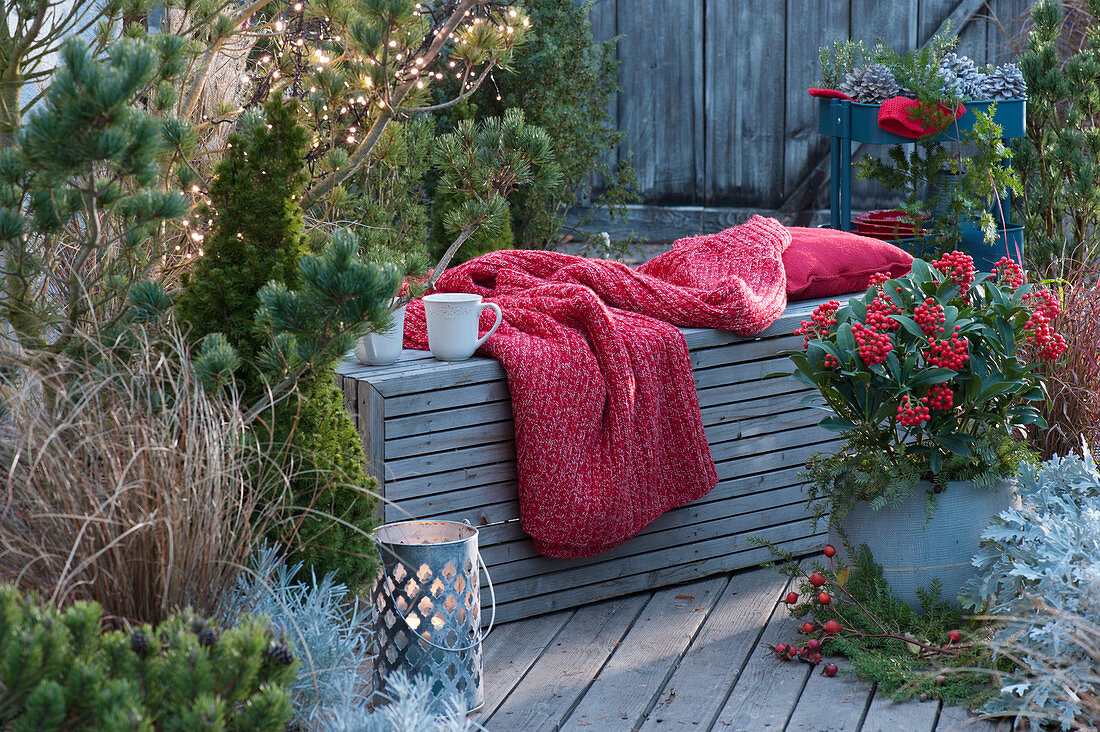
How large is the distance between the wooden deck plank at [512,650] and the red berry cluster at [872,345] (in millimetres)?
1055

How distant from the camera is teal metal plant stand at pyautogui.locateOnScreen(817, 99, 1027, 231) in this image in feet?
12.8

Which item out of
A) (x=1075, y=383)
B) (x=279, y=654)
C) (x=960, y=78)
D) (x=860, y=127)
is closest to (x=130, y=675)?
(x=279, y=654)

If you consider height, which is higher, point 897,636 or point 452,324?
point 452,324

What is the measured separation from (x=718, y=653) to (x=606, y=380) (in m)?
0.73

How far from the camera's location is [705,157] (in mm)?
6457

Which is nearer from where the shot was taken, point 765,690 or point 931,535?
point 765,690

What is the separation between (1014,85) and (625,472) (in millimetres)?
2262

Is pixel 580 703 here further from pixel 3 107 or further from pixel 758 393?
pixel 3 107

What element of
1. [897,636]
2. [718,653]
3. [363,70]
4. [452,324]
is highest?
[363,70]

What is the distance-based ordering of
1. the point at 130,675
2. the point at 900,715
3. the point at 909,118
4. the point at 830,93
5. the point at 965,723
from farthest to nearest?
the point at 830,93, the point at 909,118, the point at 900,715, the point at 965,723, the point at 130,675

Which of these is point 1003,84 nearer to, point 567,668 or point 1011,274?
point 1011,274

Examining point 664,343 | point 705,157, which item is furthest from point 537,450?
point 705,157

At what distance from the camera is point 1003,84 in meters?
3.89

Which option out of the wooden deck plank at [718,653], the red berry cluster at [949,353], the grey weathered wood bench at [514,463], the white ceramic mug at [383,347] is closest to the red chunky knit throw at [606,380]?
the grey weathered wood bench at [514,463]
